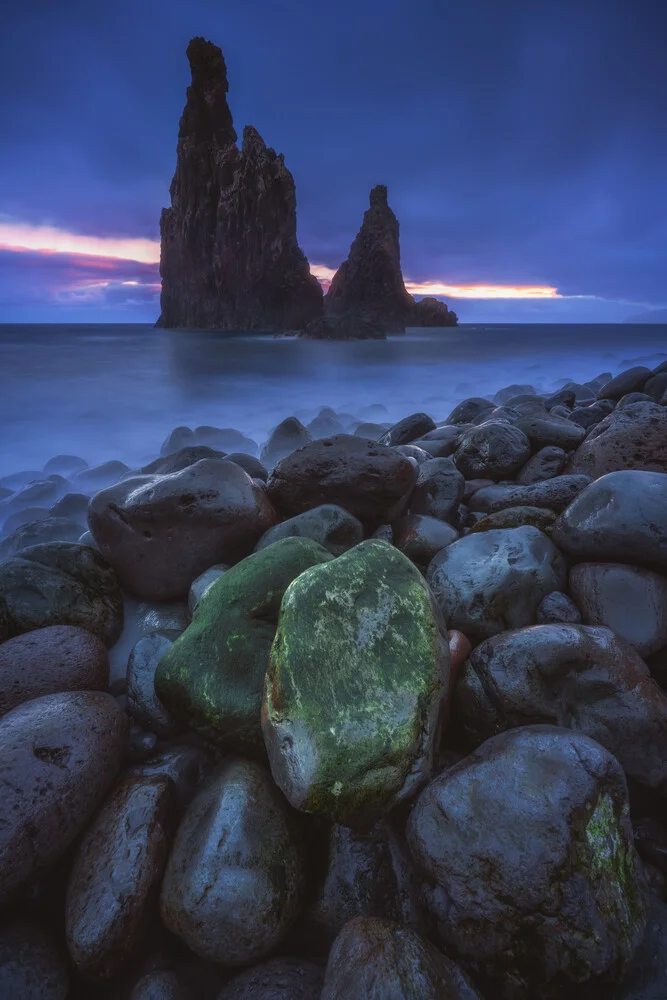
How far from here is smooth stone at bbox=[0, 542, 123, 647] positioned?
2.55 meters

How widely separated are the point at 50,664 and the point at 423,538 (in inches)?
80.9

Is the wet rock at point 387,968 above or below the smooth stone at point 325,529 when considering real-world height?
below

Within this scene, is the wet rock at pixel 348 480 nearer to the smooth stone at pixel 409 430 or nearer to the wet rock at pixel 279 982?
the wet rock at pixel 279 982

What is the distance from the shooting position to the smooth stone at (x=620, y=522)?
2.32 meters

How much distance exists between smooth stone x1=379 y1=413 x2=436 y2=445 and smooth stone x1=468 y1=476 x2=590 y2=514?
2229 millimetres

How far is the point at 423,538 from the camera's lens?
302cm

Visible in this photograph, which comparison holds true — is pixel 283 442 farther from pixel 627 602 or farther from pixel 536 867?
pixel 536 867

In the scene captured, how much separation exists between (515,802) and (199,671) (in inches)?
50.1

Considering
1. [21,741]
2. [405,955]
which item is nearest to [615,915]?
[405,955]

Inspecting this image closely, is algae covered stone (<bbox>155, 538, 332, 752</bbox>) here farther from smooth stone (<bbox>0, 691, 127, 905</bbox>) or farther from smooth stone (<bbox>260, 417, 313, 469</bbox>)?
smooth stone (<bbox>260, 417, 313, 469</bbox>)

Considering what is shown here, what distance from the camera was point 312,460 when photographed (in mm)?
3281

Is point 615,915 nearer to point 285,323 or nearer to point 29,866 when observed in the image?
point 29,866

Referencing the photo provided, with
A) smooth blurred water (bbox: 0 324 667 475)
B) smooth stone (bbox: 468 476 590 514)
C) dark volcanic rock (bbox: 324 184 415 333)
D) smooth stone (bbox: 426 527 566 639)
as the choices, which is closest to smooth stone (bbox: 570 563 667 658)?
smooth stone (bbox: 426 527 566 639)

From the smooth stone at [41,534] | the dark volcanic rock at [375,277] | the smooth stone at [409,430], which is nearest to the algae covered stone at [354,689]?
the smooth stone at [41,534]
